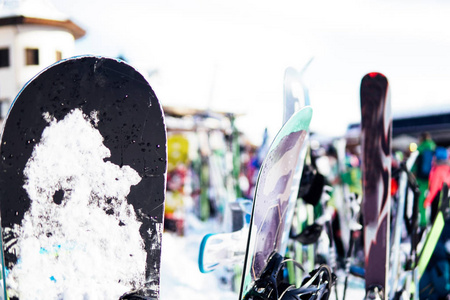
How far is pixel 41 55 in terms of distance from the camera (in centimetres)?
387

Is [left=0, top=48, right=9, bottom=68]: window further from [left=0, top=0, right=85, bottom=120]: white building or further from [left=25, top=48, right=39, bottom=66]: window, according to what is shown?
[left=25, top=48, right=39, bottom=66]: window

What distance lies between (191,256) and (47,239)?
344 centimetres

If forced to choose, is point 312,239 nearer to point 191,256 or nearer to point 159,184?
point 159,184

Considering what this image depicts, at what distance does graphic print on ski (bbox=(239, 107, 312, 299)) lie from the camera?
1.50 m

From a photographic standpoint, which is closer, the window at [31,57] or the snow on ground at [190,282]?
the snow on ground at [190,282]

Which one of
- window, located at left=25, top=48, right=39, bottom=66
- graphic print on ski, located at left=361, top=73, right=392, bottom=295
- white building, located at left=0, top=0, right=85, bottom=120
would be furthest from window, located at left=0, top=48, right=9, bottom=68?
graphic print on ski, located at left=361, top=73, right=392, bottom=295

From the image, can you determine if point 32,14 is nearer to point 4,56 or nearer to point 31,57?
point 31,57

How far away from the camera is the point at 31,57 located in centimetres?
397

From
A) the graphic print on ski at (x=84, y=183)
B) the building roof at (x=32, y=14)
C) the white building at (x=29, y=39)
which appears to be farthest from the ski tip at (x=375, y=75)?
the building roof at (x=32, y=14)

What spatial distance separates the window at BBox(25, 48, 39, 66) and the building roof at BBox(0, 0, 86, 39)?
0.94 feet

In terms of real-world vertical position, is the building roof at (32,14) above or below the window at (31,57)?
above

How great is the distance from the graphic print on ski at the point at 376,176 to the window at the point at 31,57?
11.3 feet

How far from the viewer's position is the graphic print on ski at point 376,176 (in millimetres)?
1994

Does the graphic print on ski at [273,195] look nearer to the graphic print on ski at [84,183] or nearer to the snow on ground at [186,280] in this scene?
the graphic print on ski at [84,183]
